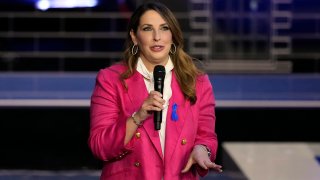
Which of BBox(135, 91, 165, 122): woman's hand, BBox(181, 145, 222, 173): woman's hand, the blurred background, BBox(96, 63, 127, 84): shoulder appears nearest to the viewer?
BBox(135, 91, 165, 122): woman's hand

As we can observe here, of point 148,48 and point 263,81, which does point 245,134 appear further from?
point 148,48

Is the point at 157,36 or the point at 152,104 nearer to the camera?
the point at 152,104

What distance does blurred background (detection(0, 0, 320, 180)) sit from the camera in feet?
19.9

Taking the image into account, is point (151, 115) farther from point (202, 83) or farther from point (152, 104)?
point (202, 83)

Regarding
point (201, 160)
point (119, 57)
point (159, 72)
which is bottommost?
point (119, 57)

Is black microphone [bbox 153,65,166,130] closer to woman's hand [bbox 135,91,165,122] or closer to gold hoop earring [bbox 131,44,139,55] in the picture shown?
woman's hand [bbox 135,91,165,122]

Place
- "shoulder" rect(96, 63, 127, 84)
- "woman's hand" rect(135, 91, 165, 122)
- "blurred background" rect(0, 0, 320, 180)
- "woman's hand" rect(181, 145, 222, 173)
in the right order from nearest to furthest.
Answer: "woman's hand" rect(135, 91, 165, 122), "woman's hand" rect(181, 145, 222, 173), "shoulder" rect(96, 63, 127, 84), "blurred background" rect(0, 0, 320, 180)

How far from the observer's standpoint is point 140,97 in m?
2.02

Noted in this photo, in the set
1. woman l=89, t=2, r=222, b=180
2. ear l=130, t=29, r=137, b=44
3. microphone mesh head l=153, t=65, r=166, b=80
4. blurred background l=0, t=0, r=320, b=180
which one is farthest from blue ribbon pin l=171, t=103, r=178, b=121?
blurred background l=0, t=0, r=320, b=180

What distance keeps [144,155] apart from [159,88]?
0.19 metres

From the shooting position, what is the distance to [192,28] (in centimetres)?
957

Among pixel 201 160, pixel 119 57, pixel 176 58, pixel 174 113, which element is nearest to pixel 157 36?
pixel 176 58

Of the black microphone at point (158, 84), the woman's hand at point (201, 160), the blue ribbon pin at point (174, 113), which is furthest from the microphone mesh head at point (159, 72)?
the woman's hand at point (201, 160)

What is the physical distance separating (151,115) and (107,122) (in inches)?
5.3
